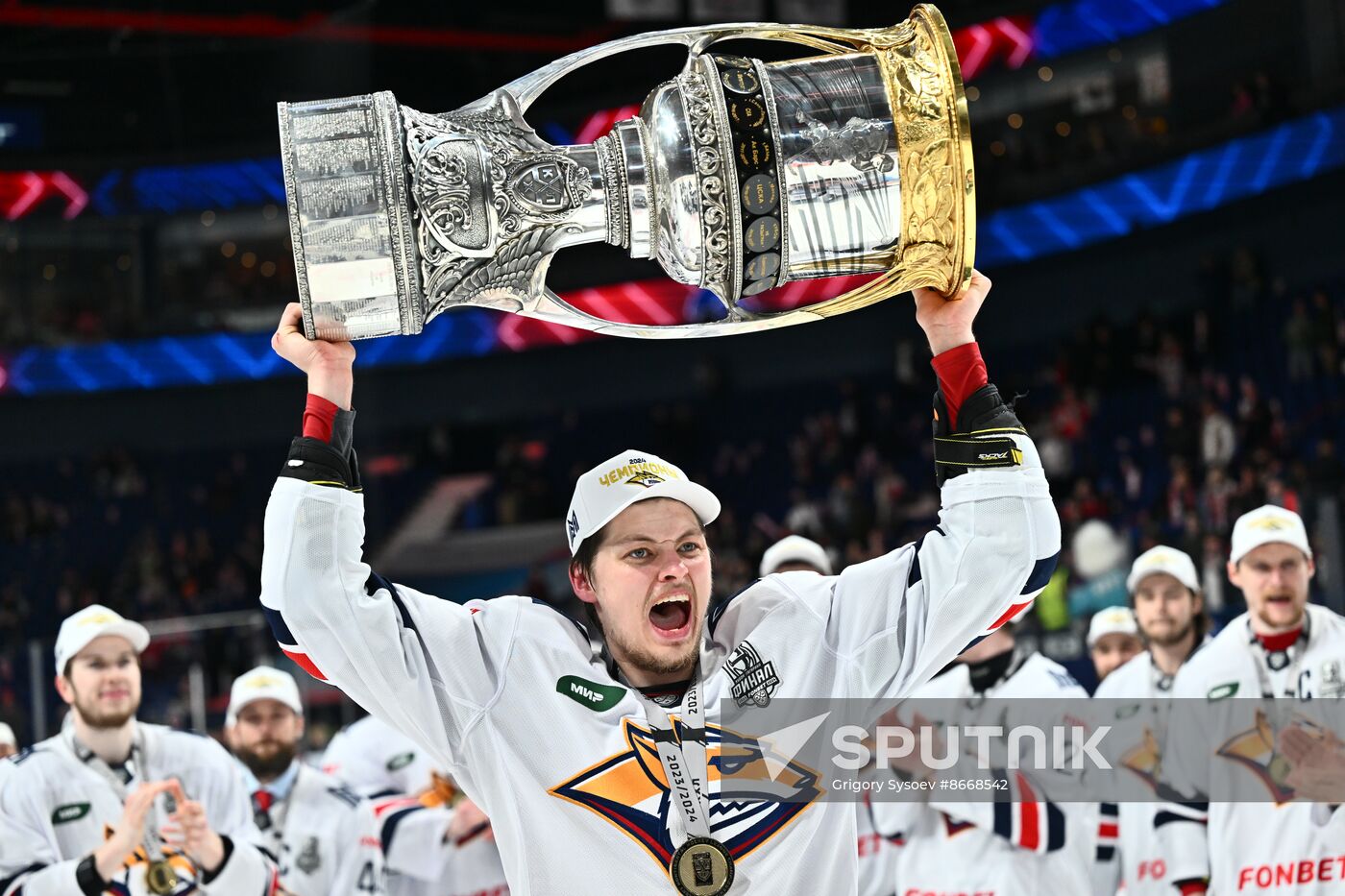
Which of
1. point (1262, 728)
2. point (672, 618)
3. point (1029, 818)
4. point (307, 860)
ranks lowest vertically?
point (307, 860)

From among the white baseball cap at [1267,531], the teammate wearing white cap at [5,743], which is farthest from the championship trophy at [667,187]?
the teammate wearing white cap at [5,743]

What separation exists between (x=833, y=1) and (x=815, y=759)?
16715mm

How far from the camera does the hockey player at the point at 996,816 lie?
5867mm

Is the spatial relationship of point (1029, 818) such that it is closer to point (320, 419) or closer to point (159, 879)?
point (159, 879)

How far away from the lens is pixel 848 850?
307 cm

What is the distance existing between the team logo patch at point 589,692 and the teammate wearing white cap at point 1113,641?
4.80 meters

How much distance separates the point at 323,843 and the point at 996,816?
291 cm

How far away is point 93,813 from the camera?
5.70m

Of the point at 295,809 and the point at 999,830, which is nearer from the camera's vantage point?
the point at 999,830

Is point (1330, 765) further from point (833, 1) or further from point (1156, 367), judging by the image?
point (833, 1)

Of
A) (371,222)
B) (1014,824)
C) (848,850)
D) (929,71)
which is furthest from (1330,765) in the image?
(371,222)

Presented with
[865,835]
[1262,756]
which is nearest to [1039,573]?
[1262,756]

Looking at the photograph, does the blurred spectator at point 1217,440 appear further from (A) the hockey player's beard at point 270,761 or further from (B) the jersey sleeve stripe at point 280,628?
(B) the jersey sleeve stripe at point 280,628

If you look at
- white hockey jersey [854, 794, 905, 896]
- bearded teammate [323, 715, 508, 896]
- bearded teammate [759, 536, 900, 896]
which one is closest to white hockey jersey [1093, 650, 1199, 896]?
white hockey jersey [854, 794, 905, 896]
